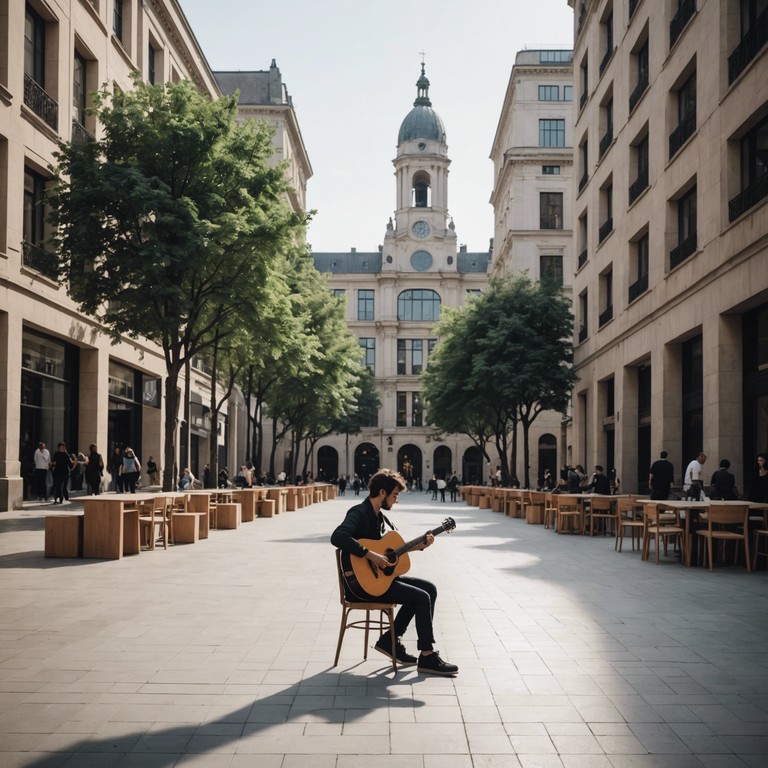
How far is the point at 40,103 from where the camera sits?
994 inches

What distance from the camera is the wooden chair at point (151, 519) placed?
1584cm

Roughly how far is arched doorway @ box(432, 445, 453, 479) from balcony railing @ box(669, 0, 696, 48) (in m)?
65.9

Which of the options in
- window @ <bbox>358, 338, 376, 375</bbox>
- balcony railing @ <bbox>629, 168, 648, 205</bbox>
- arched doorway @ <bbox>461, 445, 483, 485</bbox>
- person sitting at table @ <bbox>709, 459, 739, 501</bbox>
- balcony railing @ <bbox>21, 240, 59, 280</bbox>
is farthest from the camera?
window @ <bbox>358, 338, 376, 375</bbox>

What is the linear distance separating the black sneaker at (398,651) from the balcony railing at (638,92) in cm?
2406

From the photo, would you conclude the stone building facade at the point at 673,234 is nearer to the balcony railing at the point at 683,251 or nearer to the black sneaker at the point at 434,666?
the balcony railing at the point at 683,251

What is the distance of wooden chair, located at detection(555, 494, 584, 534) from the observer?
21.7 metres

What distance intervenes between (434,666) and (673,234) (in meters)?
20.3

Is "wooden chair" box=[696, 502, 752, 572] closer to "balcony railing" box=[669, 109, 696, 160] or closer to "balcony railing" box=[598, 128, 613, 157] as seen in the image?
"balcony railing" box=[669, 109, 696, 160]

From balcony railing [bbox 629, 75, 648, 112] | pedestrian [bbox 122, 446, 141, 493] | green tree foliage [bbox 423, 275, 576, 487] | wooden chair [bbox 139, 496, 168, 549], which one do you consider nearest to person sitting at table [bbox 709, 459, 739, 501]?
wooden chair [bbox 139, 496, 168, 549]

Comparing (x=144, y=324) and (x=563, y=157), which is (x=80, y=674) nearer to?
(x=144, y=324)

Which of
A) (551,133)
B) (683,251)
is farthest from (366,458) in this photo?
(683,251)

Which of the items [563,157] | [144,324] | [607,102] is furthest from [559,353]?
[563,157]

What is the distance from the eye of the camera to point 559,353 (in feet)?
130

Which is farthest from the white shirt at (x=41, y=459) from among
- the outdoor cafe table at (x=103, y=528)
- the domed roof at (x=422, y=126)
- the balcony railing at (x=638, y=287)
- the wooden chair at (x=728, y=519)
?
the domed roof at (x=422, y=126)
